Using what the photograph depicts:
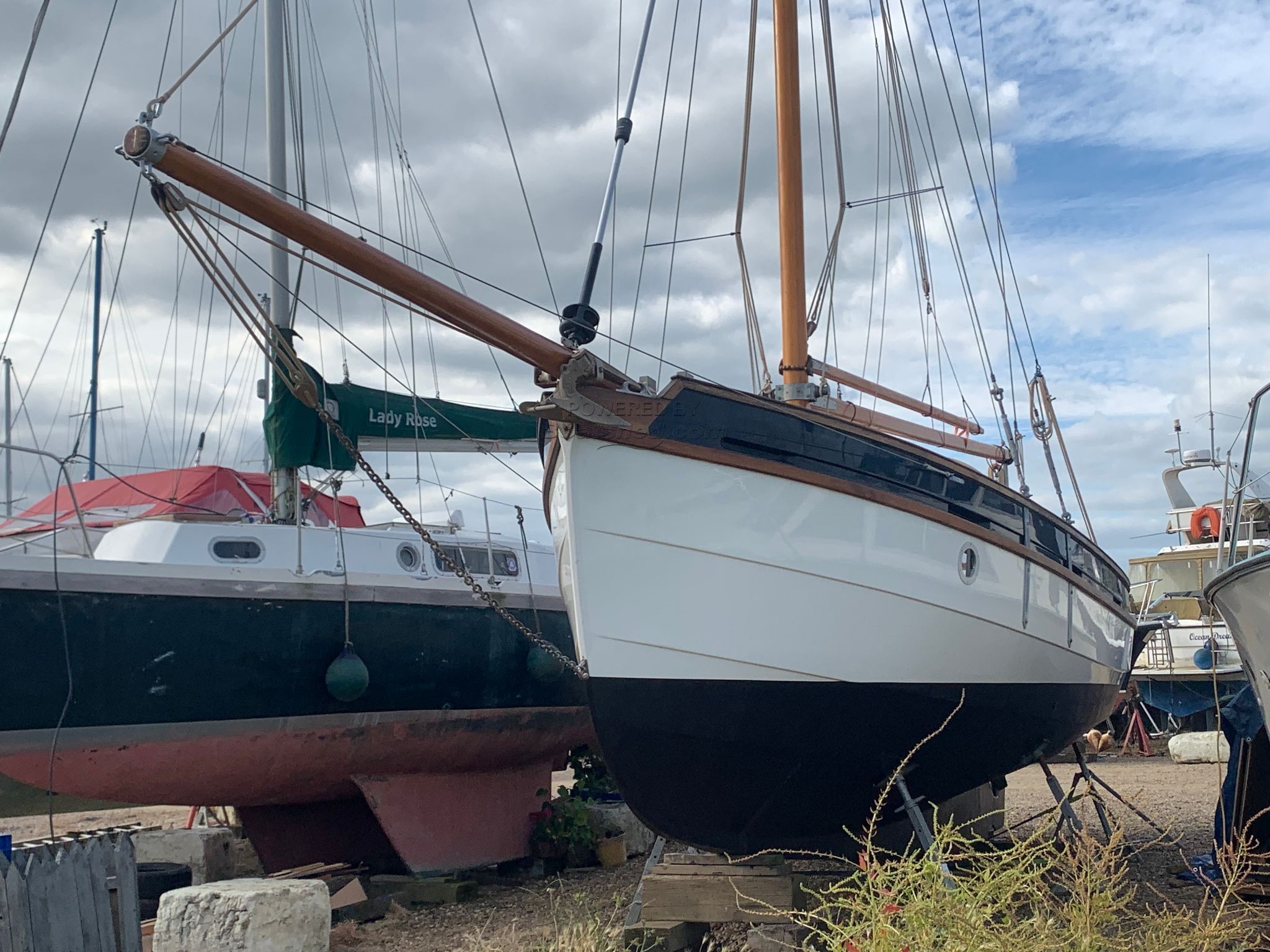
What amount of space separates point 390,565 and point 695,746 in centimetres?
434

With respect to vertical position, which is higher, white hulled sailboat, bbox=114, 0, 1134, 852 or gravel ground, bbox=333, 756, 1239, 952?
white hulled sailboat, bbox=114, 0, 1134, 852

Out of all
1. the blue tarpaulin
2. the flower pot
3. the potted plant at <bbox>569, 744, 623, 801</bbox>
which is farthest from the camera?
the blue tarpaulin

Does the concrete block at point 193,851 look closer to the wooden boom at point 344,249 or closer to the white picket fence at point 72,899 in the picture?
the white picket fence at point 72,899

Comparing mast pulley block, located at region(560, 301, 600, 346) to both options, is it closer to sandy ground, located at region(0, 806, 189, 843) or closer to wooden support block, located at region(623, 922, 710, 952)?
wooden support block, located at region(623, 922, 710, 952)

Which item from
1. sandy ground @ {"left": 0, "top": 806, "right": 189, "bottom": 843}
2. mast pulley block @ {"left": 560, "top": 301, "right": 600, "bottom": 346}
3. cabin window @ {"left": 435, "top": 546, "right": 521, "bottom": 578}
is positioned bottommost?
sandy ground @ {"left": 0, "top": 806, "right": 189, "bottom": 843}

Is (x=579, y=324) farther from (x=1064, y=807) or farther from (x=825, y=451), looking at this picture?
(x=1064, y=807)

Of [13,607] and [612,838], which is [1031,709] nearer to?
[612,838]

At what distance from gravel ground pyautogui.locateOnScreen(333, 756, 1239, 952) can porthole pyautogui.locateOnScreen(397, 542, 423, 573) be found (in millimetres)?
2653

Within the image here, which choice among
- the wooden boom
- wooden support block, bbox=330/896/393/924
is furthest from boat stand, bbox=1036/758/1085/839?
wooden support block, bbox=330/896/393/924

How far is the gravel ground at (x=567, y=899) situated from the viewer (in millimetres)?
6359

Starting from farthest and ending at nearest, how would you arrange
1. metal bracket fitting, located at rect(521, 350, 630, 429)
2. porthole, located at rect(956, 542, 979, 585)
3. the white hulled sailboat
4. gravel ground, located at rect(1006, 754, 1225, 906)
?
gravel ground, located at rect(1006, 754, 1225, 906)
porthole, located at rect(956, 542, 979, 585)
the white hulled sailboat
metal bracket fitting, located at rect(521, 350, 630, 429)

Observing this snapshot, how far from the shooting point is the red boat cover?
957 centimetres

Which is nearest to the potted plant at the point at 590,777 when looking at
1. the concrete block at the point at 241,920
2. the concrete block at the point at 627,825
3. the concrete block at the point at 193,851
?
the concrete block at the point at 627,825

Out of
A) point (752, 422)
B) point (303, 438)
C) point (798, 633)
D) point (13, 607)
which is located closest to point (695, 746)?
point (798, 633)
